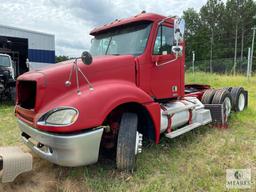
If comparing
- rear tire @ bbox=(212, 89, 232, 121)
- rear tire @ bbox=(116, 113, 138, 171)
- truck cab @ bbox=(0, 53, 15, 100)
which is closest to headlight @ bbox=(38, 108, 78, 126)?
rear tire @ bbox=(116, 113, 138, 171)

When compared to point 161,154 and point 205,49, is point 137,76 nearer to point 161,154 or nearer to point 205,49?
point 161,154

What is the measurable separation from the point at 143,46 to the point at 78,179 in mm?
2062

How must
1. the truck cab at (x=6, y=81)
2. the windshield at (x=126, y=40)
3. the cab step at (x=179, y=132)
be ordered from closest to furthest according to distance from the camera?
1. the windshield at (x=126, y=40)
2. the cab step at (x=179, y=132)
3. the truck cab at (x=6, y=81)

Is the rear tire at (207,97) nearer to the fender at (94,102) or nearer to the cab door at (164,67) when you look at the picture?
the cab door at (164,67)

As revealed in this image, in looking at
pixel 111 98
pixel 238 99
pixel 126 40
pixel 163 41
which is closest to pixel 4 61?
pixel 126 40

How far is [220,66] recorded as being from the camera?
29.6m

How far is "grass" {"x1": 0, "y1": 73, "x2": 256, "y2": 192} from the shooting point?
10.6 ft

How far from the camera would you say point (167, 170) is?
3701 millimetres

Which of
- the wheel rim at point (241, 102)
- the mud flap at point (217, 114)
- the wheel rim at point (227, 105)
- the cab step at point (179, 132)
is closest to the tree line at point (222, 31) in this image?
the wheel rim at point (241, 102)

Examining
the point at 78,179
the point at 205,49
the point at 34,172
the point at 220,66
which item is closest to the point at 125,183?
the point at 78,179

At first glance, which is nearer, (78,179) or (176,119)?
(78,179)

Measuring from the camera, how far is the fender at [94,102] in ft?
9.62

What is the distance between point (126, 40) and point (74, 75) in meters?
1.25

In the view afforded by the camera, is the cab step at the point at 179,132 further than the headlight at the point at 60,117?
Yes
